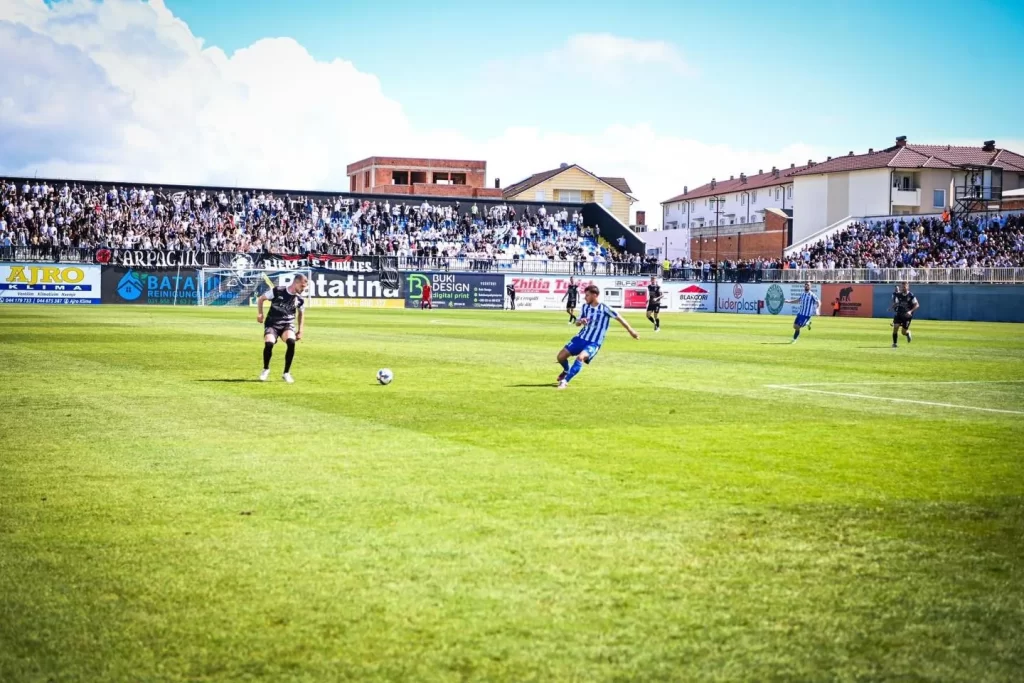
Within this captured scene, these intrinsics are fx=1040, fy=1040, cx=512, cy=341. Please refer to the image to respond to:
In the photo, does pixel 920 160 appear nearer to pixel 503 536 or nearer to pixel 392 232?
pixel 392 232

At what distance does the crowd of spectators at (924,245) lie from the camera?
6234 centimetres

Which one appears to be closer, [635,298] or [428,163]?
[635,298]

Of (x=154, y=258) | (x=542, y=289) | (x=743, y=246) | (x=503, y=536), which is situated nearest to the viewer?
(x=503, y=536)

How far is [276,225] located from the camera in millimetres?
67000

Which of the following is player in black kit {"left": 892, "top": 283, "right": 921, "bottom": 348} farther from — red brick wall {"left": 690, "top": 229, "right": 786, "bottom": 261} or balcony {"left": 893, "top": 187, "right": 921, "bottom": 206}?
red brick wall {"left": 690, "top": 229, "right": 786, "bottom": 261}

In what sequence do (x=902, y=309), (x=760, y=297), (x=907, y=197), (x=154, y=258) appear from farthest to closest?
(x=907, y=197) < (x=760, y=297) < (x=154, y=258) < (x=902, y=309)

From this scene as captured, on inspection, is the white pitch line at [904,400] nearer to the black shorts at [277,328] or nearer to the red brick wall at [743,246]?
the black shorts at [277,328]

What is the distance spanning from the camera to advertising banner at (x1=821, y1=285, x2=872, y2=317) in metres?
60.3

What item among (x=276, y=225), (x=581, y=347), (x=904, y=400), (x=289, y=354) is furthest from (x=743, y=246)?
(x=289, y=354)

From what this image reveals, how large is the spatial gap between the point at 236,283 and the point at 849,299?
118 feet

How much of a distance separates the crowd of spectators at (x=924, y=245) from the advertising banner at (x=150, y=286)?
39.2m

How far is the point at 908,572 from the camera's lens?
5984mm

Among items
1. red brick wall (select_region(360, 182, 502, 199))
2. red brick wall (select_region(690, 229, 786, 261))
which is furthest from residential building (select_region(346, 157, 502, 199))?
red brick wall (select_region(690, 229, 786, 261))

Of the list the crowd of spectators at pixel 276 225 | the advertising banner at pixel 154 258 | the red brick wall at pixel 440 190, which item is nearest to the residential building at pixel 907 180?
the crowd of spectators at pixel 276 225
